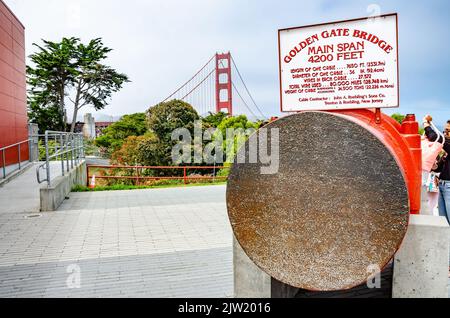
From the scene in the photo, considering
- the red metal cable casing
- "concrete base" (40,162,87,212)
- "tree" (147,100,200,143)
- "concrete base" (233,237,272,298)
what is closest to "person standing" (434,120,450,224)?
the red metal cable casing

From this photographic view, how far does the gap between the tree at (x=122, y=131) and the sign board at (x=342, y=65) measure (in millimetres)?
30049

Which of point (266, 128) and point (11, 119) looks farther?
point (11, 119)

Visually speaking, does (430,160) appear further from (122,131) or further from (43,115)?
(43,115)

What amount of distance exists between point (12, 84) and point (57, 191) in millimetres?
7220

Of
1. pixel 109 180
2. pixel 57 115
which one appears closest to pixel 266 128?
pixel 109 180

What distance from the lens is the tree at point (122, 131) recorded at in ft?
107

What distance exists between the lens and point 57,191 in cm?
834

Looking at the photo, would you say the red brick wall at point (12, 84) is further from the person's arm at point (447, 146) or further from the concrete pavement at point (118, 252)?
the person's arm at point (447, 146)

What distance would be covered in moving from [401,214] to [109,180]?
18611mm

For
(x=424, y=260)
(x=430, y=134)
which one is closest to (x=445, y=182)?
(x=430, y=134)

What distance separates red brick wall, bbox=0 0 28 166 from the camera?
41.9ft

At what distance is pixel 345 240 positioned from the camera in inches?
97.4
